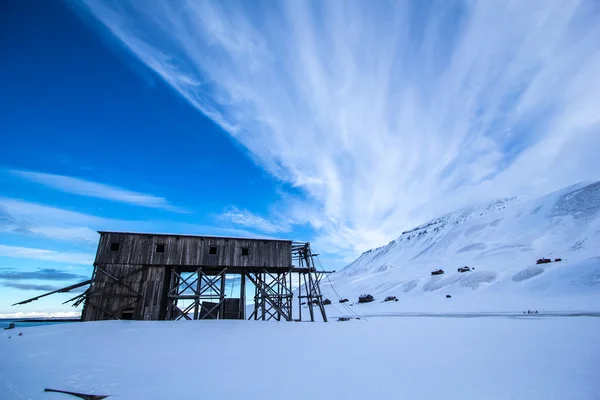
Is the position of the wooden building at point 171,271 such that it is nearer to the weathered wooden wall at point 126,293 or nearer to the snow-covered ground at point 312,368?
the weathered wooden wall at point 126,293

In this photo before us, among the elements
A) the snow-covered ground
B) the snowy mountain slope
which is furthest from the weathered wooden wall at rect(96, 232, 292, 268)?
the snowy mountain slope

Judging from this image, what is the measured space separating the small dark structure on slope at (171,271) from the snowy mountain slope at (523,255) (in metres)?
28.1

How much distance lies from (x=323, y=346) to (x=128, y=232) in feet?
66.8

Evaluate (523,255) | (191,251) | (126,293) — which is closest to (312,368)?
(191,251)

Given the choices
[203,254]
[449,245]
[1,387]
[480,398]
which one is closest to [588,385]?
[480,398]

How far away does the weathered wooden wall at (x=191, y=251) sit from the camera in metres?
24.9

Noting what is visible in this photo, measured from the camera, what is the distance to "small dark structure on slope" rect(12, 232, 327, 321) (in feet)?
79.0

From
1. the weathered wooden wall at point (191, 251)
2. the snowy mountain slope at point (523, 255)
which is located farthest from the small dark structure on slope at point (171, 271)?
the snowy mountain slope at point (523, 255)

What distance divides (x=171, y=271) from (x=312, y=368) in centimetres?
2210

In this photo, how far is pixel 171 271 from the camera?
27203mm

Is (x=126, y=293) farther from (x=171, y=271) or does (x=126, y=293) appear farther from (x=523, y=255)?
(x=523, y=255)

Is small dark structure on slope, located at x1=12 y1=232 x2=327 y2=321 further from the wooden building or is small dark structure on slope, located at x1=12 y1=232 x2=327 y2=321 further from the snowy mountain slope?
the snowy mountain slope

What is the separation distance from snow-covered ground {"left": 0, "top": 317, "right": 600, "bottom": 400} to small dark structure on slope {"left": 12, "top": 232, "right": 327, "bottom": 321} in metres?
10.9

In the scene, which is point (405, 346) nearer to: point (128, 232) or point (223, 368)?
point (223, 368)
